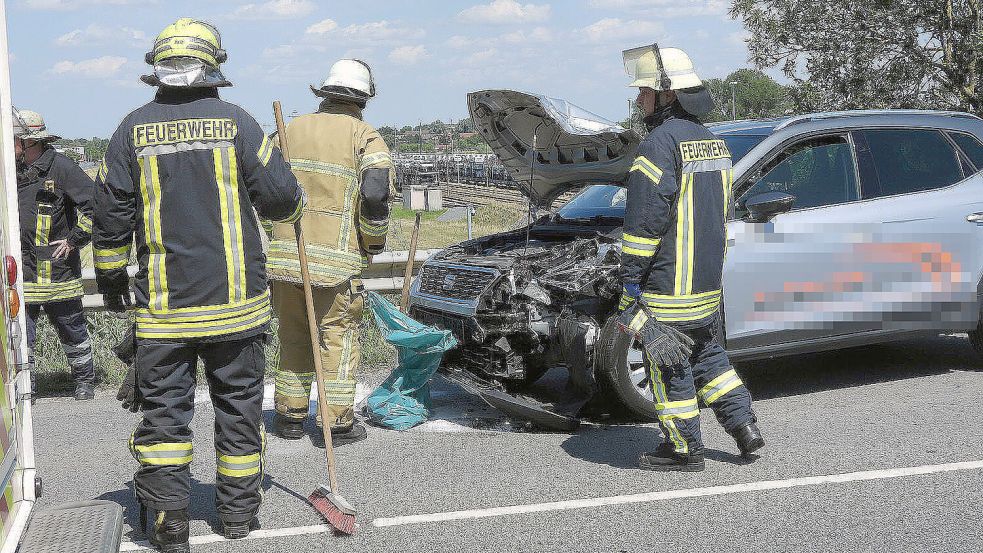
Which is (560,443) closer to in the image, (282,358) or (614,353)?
(614,353)

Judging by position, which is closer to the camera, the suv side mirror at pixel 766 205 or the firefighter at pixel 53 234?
the suv side mirror at pixel 766 205

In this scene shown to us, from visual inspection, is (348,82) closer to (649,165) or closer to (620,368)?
(649,165)

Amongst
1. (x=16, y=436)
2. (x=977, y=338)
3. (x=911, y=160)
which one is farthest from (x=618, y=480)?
(x=977, y=338)

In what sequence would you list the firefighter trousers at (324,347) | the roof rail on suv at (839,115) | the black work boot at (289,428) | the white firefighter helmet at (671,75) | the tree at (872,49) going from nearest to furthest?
the white firefighter helmet at (671,75), the firefighter trousers at (324,347), the black work boot at (289,428), the roof rail on suv at (839,115), the tree at (872,49)

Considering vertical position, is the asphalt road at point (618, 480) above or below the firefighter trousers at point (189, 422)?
below

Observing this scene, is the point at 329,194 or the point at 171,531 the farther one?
the point at 329,194

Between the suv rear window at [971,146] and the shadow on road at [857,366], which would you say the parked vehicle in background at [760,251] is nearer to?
the suv rear window at [971,146]

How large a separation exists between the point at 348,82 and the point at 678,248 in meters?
2.11

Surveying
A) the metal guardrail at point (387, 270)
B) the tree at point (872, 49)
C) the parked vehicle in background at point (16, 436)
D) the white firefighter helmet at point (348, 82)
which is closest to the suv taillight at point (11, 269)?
the parked vehicle in background at point (16, 436)

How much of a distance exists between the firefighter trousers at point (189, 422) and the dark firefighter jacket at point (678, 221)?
6.15 feet

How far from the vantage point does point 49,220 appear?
708 cm

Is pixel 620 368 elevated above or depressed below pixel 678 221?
below

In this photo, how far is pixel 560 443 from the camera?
5.71m

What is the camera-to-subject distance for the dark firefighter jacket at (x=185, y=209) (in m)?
4.10
